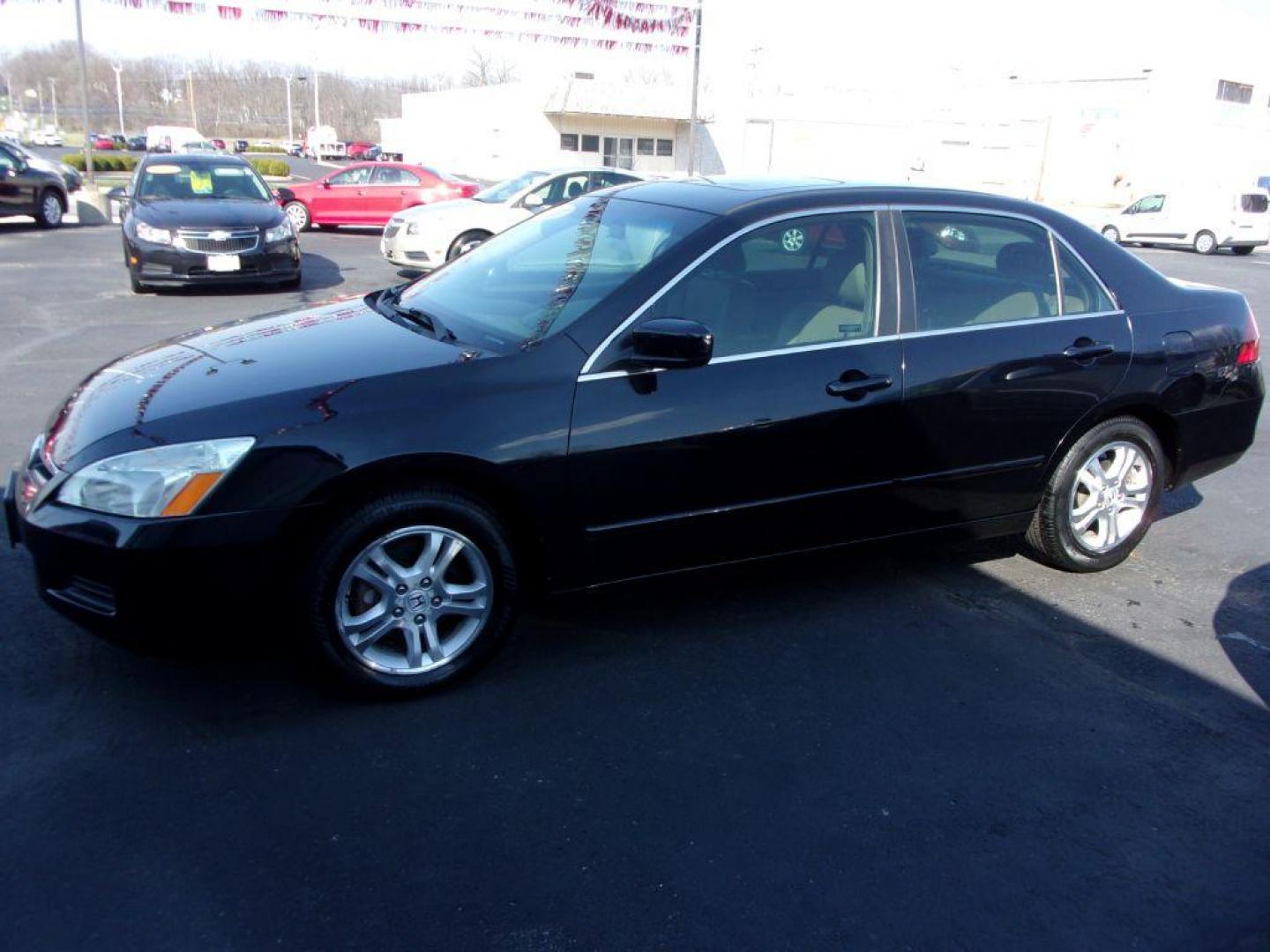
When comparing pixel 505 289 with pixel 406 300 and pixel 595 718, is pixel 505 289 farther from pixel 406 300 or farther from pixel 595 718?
pixel 595 718

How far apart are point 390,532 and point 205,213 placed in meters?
9.90

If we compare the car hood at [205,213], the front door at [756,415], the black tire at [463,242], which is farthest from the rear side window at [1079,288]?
the black tire at [463,242]

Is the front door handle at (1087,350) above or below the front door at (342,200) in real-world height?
above

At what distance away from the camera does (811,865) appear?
2834mm

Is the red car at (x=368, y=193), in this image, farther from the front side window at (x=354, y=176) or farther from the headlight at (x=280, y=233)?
the headlight at (x=280, y=233)

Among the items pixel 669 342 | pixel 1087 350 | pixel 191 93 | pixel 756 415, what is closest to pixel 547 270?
pixel 669 342

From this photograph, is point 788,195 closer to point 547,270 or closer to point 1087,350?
point 547,270

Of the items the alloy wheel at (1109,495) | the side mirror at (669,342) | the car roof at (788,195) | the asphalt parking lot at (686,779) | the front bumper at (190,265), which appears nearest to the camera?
the asphalt parking lot at (686,779)

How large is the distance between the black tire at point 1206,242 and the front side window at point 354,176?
20.8m

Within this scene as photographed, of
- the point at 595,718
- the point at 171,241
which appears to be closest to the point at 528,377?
the point at 595,718

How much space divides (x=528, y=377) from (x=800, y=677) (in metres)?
1.43

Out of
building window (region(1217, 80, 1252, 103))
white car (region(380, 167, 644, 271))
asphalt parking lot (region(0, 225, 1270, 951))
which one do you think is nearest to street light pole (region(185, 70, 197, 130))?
building window (region(1217, 80, 1252, 103))

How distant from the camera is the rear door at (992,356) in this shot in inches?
165

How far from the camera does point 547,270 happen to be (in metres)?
4.25
